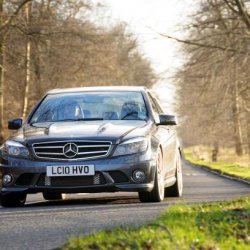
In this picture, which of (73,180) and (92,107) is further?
(92,107)

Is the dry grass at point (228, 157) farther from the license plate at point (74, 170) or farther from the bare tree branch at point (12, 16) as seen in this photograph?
the license plate at point (74, 170)

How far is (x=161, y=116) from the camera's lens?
38.4 feet

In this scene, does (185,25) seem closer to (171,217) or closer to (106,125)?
(106,125)

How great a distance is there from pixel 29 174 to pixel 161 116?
2223 mm

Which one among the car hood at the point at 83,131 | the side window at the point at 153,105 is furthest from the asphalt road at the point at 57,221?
the side window at the point at 153,105

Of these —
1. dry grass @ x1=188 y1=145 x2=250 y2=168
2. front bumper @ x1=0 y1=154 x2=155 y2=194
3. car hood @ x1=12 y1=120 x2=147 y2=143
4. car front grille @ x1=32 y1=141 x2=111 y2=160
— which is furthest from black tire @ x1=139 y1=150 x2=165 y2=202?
dry grass @ x1=188 y1=145 x2=250 y2=168

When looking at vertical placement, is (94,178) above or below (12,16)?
below

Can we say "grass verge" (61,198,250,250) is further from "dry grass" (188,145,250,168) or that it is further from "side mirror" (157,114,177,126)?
"dry grass" (188,145,250,168)

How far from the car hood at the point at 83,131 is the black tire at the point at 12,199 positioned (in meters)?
0.75

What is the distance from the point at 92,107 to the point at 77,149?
1352 millimetres

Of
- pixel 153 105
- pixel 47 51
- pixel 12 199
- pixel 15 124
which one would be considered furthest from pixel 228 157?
pixel 12 199

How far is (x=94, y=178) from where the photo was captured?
1038 cm

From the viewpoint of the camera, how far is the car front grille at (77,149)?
34.1 feet

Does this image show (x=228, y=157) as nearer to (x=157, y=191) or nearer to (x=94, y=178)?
(x=157, y=191)
